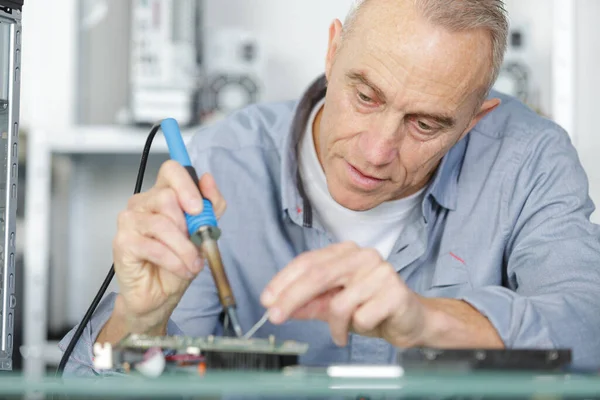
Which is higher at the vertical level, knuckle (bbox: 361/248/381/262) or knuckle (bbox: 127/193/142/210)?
knuckle (bbox: 127/193/142/210)

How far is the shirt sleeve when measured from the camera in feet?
2.89

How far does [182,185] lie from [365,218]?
627 mm

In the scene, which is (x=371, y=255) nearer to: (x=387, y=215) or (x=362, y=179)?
(x=362, y=179)

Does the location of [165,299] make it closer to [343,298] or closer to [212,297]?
[343,298]

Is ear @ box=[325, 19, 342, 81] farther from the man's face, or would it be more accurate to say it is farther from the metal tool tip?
the metal tool tip

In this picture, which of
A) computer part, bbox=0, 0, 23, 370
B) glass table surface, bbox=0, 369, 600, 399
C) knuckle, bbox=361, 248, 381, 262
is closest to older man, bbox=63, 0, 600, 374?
knuckle, bbox=361, 248, 381, 262

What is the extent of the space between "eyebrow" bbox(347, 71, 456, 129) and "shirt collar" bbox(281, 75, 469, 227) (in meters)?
0.17

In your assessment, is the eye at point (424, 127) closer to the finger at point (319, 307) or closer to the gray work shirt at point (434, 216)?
the gray work shirt at point (434, 216)

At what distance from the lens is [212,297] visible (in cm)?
122

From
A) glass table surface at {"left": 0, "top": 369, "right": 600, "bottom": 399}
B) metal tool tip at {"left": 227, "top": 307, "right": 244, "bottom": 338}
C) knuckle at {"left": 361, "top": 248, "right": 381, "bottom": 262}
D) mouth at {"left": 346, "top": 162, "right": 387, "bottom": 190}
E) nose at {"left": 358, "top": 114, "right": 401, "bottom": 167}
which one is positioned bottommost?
metal tool tip at {"left": 227, "top": 307, "right": 244, "bottom": 338}

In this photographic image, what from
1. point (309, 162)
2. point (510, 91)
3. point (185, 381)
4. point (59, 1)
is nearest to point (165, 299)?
point (185, 381)

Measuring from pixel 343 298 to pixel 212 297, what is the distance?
51 cm

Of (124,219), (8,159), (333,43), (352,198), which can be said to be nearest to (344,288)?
(124,219)

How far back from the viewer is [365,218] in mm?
1385
